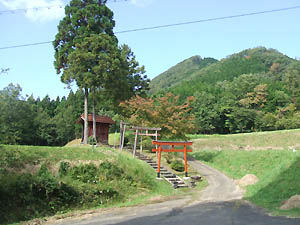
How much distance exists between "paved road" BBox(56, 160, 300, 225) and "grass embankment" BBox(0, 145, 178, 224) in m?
1.22

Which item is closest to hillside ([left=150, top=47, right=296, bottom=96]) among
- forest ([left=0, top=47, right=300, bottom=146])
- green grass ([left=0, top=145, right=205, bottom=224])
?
forest ([left=0, top=47, right=300, bottom=146])

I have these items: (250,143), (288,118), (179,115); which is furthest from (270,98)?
(179,115)

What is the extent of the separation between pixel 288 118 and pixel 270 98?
974 cm

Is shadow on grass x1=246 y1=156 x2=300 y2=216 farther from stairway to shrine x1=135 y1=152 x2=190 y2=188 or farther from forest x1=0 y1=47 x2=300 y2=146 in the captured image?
forest x1=0 y1=47 x2=300 y2=146

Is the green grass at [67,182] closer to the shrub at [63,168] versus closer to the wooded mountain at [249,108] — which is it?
the shrub at [63,168]

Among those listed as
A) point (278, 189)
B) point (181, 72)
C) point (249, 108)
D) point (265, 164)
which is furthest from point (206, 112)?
point (181, 72)

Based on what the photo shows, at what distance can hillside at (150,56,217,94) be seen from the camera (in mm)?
144375

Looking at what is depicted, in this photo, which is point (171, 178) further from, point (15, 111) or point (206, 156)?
point (15, 111)

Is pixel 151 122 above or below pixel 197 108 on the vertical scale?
below

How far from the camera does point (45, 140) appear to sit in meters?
47.0

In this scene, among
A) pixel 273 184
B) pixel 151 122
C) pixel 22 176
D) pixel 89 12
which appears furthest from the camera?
pixel 89 12

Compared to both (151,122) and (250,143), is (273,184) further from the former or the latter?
(250,143)

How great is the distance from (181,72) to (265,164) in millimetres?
145982

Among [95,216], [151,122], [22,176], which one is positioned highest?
[151,122]
